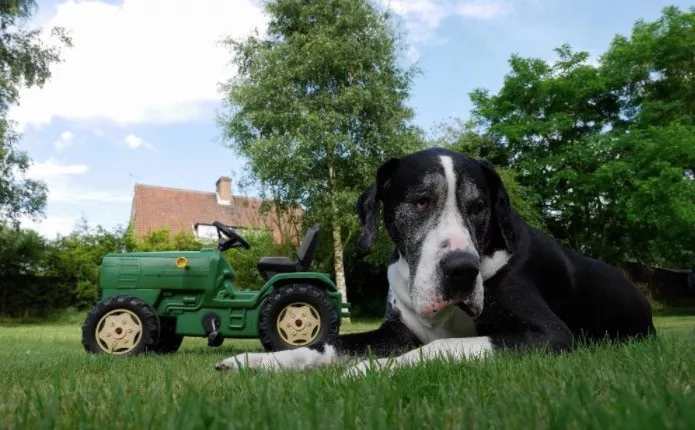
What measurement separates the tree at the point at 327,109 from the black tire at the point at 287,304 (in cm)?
1361

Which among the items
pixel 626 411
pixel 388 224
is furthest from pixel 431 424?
pixel 388 224

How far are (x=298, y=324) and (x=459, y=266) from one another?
3.52m

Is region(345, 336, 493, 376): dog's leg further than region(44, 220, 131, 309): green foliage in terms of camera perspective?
No

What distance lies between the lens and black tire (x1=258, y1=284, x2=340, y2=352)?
581cm

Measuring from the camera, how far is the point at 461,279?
8.88 ft

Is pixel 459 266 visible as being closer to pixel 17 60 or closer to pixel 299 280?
pixel 299 280

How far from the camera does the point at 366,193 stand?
3.53m

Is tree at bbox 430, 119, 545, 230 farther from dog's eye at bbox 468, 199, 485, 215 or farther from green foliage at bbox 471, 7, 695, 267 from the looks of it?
dog's eye at bbox 468, 199, 485, 215

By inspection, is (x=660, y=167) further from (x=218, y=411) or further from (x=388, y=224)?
(x=218, y=411)

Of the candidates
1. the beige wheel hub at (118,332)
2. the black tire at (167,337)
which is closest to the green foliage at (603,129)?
the black tire at (167,337)

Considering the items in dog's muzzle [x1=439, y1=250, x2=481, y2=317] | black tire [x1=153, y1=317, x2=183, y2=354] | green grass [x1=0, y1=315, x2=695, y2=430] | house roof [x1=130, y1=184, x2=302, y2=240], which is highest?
house roof [x1=130, y1=184, x2=302, y2=240]

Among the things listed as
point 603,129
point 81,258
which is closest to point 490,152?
point 603,129

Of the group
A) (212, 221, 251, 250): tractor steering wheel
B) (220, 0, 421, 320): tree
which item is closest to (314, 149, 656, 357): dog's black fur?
(212, 221, 251, 250): tractor steering wheel

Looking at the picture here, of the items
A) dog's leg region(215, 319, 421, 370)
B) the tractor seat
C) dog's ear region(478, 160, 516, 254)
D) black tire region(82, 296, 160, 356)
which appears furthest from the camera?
the tractor seat
